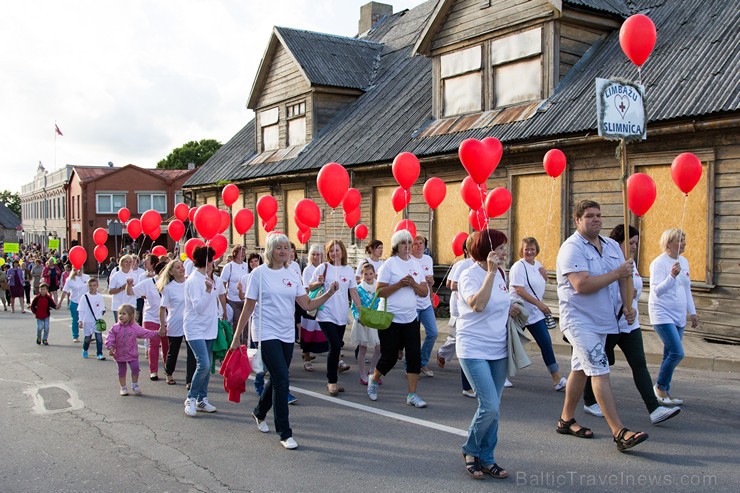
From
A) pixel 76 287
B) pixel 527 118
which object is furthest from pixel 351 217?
pixel 76 287

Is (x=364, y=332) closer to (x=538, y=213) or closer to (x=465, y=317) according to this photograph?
(x=465, y=317)

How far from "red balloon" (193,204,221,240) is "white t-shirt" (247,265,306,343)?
3.89 meters

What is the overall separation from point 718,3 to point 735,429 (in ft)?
32.6

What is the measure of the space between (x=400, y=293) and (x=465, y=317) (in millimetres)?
2176

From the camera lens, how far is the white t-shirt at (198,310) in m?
6.51

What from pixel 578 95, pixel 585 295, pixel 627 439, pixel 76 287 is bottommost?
pixel 627 439

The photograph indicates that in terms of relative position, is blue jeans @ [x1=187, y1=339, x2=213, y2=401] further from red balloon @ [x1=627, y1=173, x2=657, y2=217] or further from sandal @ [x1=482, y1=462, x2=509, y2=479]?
red balloon @ [x1=627, y1=173, x2=657, y2=217]

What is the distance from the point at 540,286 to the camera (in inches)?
274

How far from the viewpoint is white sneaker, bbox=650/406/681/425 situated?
5427 millimetres

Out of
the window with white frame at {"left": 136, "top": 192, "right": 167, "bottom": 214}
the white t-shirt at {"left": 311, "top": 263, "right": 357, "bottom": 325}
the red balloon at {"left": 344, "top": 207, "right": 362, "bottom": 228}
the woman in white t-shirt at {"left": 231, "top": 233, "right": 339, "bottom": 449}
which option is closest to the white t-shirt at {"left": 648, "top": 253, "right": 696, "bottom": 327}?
the white t-shirt at {"left": 311, "top": 263, "right": 357, "bottom": 325}

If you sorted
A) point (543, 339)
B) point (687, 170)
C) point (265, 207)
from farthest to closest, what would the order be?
point (265, 207)
point (687, 170)
point (543, 339)

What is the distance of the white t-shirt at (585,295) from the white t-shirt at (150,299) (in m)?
5.82

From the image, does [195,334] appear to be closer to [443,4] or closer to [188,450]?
[188,450]

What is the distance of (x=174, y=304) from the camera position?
24.9 feet
